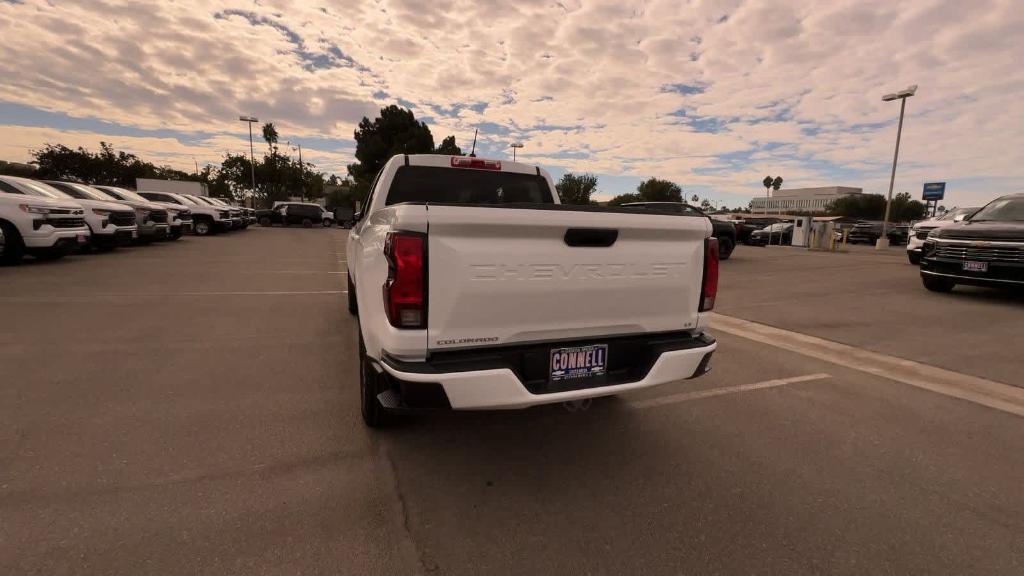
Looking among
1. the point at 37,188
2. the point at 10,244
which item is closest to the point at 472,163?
the point at 10,244

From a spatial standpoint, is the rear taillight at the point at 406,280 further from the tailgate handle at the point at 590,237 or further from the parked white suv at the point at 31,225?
the parked white suv at the point at 31,225

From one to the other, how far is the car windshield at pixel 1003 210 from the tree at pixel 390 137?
4628 cm

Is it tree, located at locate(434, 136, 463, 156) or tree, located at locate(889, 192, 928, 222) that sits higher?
tree, located at locate(434, 136, 463, 156)

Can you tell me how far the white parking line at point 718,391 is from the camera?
12.3 feet

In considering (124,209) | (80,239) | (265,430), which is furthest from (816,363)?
(124,209)

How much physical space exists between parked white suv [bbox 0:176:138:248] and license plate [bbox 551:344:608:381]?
40.7 feet

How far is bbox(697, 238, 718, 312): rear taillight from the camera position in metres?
2.90

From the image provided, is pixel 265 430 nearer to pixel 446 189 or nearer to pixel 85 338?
pixel 446 189

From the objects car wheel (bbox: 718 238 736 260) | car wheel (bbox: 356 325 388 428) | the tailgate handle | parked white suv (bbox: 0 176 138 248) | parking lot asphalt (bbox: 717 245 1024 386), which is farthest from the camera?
car wheel (bbox: 718 238 736 260)

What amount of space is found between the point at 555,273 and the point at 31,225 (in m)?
11.6

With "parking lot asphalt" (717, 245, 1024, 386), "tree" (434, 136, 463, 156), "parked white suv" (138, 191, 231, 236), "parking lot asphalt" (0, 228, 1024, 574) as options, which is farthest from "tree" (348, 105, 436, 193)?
"parking lot asphalt" (0, 228, 1024, 574)

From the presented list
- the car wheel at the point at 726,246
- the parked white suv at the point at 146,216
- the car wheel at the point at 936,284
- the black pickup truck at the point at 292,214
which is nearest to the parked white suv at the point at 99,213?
the parked white suv at the point at 146,216

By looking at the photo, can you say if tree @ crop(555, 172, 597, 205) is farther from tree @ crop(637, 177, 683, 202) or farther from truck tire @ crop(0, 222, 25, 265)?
truck tire @ crop(0, 222, 25, 265)

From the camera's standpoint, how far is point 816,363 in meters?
4.84
